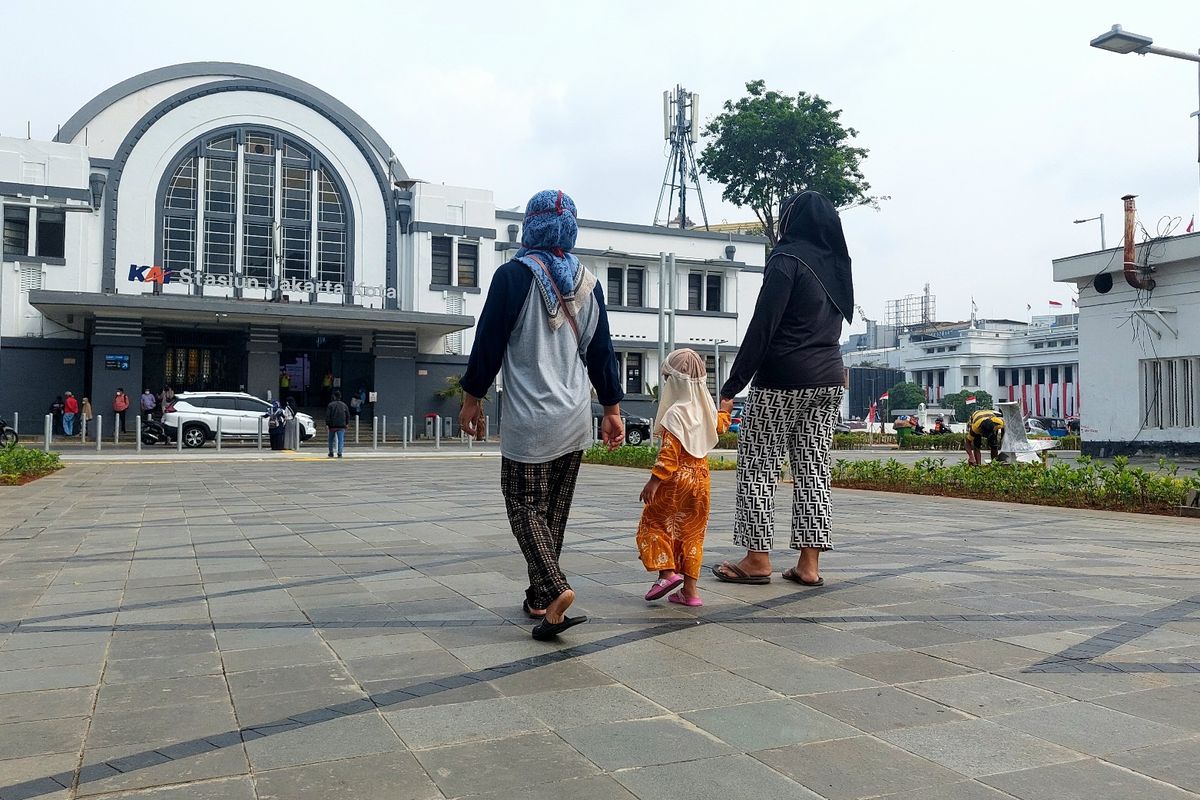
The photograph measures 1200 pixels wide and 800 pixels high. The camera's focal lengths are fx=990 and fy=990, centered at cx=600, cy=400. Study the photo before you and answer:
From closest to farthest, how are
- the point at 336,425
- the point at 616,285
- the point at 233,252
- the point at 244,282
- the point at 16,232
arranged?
the point at 336,425, the point at 16,232, the point at 244,282, the point at 233,252, the point at 616,285

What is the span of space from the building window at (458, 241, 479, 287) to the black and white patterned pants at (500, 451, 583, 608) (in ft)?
110

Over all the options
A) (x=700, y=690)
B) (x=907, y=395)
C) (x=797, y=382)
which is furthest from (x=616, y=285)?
(x=907, y=395)

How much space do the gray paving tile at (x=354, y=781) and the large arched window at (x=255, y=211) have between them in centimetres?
3245

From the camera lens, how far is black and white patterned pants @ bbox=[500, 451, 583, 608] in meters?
3.96

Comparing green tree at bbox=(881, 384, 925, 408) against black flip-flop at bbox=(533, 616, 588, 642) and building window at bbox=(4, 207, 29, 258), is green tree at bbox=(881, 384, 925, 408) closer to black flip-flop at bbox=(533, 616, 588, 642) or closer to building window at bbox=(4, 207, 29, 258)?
building window at bbox=(4, 207, 29, 258)

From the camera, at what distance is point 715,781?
250 centimetres

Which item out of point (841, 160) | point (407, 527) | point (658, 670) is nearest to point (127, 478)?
point (407, 527)

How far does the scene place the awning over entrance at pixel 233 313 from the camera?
93.9 ft

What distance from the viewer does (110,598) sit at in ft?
16.4

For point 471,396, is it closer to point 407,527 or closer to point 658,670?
point 658,670

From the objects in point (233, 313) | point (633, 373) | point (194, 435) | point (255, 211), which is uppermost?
point (255, 211)

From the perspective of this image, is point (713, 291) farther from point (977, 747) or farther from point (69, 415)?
point (977, 747)

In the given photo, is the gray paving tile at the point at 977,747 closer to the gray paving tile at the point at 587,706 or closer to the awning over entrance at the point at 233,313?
the gray paving tile at the point at 587,706

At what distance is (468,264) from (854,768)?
36.0 metres
